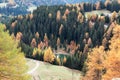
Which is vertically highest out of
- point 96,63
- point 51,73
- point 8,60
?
point 8,60

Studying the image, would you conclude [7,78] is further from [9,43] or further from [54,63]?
[54,63]

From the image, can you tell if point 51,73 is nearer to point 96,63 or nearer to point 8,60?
point 96,63

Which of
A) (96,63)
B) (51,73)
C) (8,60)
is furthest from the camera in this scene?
(51,73)

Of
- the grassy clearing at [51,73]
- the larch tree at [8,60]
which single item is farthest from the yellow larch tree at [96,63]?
the grassy clearing at [51,73]

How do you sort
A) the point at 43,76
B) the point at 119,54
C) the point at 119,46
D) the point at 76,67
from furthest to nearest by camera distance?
the point at 76,67
the point at 43,76
the point at 119,46
the point at 119,54

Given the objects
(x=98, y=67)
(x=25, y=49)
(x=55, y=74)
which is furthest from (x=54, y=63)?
(x=98, y=67)

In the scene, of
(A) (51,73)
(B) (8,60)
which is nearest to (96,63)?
(B) (8,60)

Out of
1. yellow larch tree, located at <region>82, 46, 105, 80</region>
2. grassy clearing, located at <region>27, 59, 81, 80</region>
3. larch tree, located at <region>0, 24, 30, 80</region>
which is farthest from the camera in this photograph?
grassy clearing, located at <region>27, 59, 81, 80</region>

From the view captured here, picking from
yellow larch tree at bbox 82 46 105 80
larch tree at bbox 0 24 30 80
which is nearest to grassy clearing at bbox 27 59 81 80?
yellow larch tree at bbox 82 46 105 80

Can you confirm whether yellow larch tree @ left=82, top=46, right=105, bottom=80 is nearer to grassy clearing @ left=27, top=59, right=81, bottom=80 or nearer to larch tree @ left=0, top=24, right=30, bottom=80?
larch tree @ left=0, top=24, right=30, bottom=80
